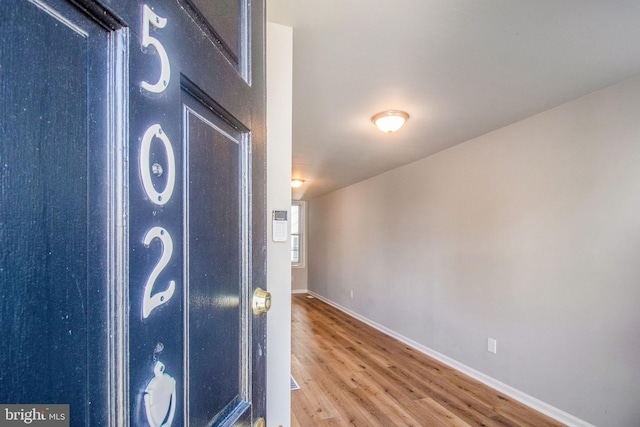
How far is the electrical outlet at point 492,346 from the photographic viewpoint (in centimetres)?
291

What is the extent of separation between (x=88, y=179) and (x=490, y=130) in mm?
3335

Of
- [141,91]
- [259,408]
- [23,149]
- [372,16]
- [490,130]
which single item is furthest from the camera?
[490,130]

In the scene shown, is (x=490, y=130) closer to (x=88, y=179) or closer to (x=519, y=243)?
(x=519, y=243)

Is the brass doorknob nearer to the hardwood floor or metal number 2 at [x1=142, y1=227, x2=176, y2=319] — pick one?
metal number 2 at [x1=142, y1=227, x2=176, y2=319]

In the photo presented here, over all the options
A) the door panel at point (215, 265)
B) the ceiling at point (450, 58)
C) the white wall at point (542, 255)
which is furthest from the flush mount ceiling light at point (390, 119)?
the door panel at point (215, 265)

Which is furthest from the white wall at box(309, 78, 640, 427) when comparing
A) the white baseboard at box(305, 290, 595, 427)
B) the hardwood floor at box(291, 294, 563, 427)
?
the hardwood floor at box(291, 294, 563, 427)

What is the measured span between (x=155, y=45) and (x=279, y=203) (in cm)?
112

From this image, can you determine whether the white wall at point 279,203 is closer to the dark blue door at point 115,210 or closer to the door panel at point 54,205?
the dark blue door at point 115,210

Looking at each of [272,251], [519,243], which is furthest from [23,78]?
[519,243]

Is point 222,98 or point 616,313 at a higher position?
point 222,98

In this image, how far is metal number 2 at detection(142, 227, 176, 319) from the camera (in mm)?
413

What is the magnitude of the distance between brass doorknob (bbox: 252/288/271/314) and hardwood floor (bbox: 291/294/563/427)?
1965mm

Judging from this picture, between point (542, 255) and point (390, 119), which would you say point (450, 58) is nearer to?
point (390, 119)

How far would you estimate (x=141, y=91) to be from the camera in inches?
16.2
